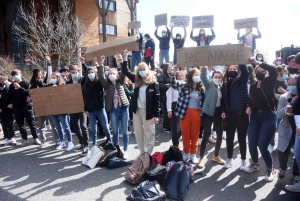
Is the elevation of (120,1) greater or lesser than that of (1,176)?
greater

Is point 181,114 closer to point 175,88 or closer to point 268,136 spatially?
point 175,88

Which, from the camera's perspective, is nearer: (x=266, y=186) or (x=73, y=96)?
(x=266, y=186)

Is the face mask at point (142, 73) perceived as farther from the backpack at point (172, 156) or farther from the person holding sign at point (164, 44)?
the person holding sign at point (164, 44)

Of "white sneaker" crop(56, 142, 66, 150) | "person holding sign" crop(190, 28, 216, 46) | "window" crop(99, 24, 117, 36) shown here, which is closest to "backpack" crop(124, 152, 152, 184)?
"white sneaker" crop(56, 142, 66, 150)

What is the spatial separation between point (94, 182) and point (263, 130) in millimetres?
3157

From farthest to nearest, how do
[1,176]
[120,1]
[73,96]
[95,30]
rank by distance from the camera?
[120,1], [95,30], [73,96], [1,176]

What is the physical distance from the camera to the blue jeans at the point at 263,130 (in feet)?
14.3

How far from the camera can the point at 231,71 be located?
480 centimetres

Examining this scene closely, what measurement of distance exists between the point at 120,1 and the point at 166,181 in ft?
80.9

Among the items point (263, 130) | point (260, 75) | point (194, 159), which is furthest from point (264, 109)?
point (194, 159)

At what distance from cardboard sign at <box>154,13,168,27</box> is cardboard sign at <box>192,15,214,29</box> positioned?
163 cm

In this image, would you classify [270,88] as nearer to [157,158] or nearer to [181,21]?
[157,158]

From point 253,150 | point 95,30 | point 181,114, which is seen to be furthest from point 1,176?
point 95,30

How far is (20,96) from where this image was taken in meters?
6.93
